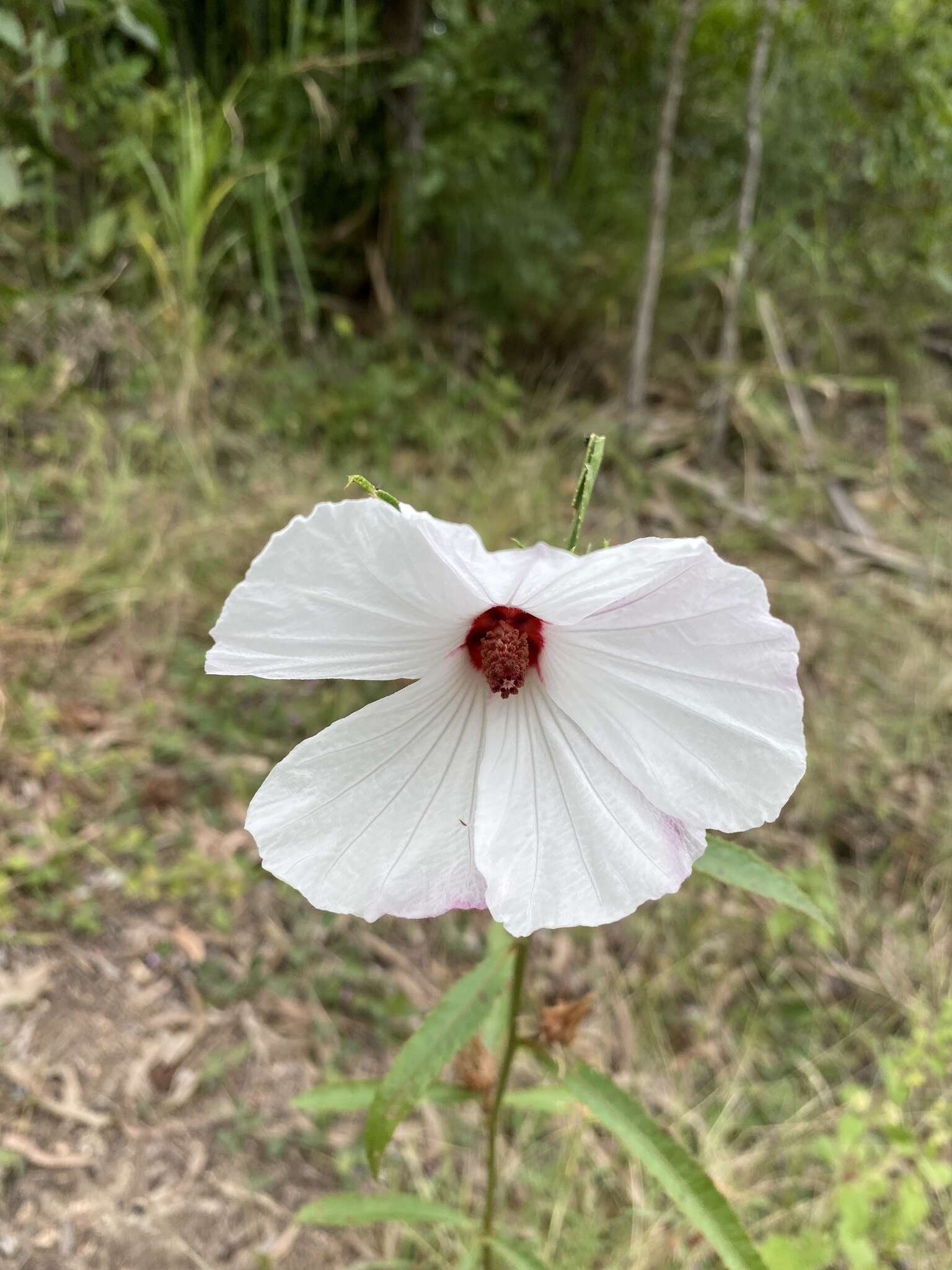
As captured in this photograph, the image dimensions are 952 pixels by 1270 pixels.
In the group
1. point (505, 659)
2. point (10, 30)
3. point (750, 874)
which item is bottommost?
point (750, 874)

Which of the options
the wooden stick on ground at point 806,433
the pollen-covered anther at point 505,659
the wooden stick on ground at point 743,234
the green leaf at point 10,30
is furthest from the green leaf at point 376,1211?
the wooden stick on ground at point 743,234

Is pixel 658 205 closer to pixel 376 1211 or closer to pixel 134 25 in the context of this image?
pixel 134 25

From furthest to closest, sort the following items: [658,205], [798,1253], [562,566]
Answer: [658,205] < [798,1253] < [562,566]

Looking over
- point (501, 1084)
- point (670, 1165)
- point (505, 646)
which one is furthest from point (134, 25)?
point (670, 1165)

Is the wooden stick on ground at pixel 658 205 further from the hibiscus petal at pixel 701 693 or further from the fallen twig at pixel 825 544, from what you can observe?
the hibiscus petal at pixel 701 693

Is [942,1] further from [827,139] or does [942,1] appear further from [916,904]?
[916,904]

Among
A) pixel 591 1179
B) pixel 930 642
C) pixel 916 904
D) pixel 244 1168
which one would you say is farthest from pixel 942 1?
pixel 244 1168

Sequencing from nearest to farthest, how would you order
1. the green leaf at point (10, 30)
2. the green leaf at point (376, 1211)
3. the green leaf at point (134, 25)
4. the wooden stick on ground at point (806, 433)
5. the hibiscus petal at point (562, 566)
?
the hibiscus petal at point (562, 566)
the green leaf at point (376, 1211)
the green leaf at point (10, 30)
the green leaf at point (134, 25)
the wooden stick on ground at point (806, 433)
